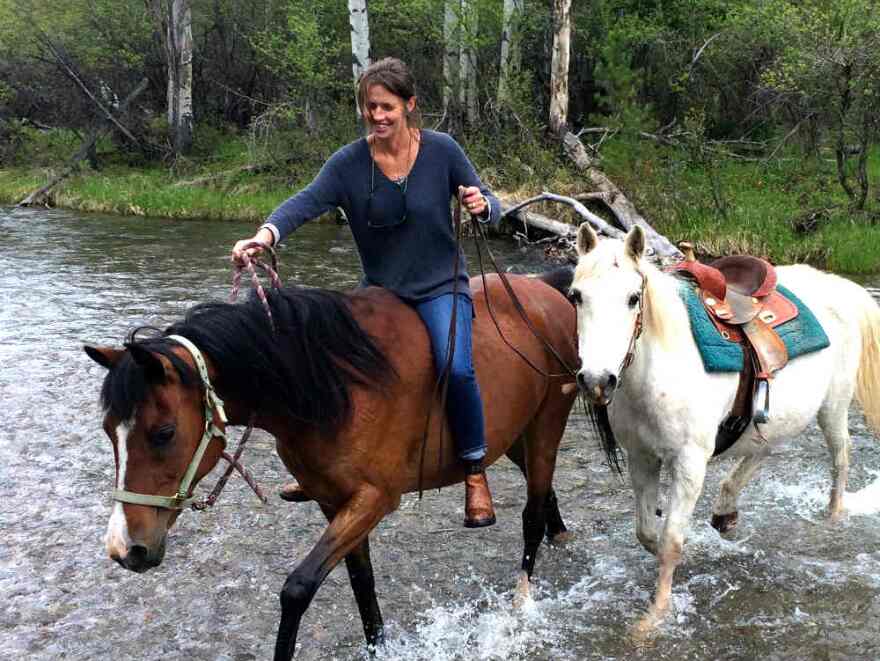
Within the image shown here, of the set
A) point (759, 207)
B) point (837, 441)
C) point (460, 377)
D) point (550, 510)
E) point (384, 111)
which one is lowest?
point (550, 510)

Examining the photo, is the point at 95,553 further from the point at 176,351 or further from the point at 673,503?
the point at 673,503

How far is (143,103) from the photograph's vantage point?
95.4ft

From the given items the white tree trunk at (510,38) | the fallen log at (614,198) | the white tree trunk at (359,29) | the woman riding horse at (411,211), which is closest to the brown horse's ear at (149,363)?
the woman riding horse at (411,211)

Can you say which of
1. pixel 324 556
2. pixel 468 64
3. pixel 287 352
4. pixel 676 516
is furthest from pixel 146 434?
pixel 468 64

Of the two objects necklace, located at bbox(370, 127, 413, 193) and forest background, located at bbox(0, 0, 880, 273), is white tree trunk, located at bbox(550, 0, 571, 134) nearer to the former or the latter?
forest background, located at bbox(0, 0, 880, 273)

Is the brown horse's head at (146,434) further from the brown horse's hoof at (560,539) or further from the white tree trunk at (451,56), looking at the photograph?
the white tree trunk at (451,56)

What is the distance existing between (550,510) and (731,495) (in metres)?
1.09

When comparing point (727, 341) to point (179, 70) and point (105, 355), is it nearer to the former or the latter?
point (105, 355)

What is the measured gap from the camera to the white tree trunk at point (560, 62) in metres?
16.3

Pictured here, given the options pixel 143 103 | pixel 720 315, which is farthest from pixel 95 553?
pixel 143 103

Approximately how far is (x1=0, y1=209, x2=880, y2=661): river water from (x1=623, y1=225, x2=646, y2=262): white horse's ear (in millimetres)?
1804

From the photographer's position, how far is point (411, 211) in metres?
3.46

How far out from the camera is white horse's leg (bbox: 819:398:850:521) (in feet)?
15.8

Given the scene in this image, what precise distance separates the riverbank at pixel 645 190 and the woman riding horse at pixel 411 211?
32.3ft
